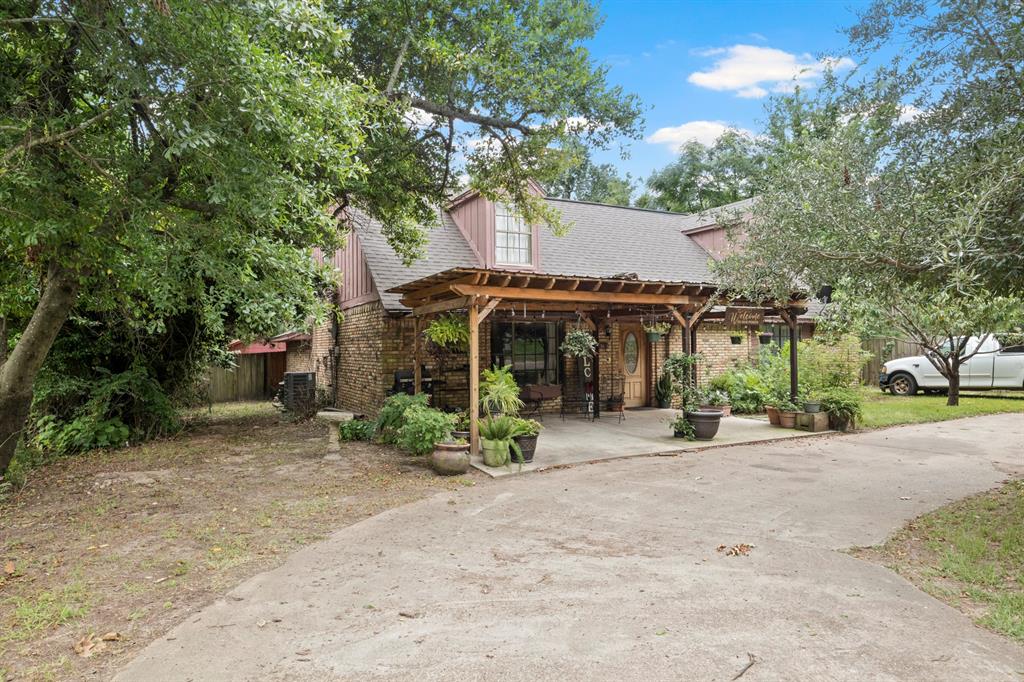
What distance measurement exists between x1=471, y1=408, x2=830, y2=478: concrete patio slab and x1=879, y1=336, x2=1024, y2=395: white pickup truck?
7.86m

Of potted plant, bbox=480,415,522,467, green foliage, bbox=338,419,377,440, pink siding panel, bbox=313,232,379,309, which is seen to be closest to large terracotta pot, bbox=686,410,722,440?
potted plant, bbox=480,415,522,467

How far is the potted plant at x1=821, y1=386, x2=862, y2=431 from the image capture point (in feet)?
36.4

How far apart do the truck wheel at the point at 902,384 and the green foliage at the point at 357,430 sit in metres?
15.7

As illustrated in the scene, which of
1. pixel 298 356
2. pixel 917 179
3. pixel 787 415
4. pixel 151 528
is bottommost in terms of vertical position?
pixel 151 528

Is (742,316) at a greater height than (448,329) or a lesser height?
greater

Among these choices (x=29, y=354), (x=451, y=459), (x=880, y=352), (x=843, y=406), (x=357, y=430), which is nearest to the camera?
(x=29, y=354)

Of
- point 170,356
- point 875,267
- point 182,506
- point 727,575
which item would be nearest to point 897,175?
point 875,267

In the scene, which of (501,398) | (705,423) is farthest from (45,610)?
(705,423)

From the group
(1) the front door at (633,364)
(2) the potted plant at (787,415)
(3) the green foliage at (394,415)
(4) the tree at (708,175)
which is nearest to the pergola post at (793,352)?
(2) the potted plant at (787,415)

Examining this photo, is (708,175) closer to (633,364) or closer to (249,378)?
(633,364)

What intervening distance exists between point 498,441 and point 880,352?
16.9m

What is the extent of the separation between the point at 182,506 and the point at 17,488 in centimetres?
247

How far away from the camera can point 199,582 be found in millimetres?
4250

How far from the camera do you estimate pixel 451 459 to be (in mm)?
7699
